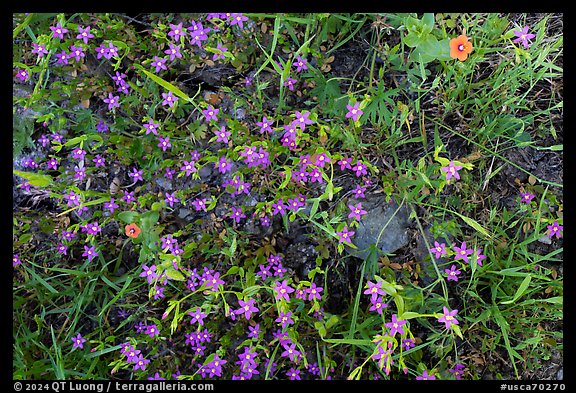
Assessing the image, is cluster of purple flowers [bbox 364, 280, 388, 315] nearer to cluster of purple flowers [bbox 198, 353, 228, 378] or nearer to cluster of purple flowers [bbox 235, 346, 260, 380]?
cluster of purple flowers [bbox 235, 346, 260, 380]

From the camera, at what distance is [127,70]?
348cm

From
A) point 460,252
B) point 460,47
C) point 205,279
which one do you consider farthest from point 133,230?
point 460,47

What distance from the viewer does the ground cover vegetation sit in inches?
132

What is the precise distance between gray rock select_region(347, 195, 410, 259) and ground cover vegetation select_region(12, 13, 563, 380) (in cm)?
1

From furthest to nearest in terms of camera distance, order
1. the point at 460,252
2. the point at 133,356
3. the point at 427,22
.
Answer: the point at 133,356
the point at 460,252
the point at 427,22

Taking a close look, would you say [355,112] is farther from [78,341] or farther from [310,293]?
[78,341]

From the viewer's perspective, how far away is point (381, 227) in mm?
3527

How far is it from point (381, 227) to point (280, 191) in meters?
0.85

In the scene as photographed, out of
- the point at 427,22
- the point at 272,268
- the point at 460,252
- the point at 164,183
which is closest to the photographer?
the point at 427,22

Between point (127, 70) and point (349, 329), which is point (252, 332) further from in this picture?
point (127, 70)

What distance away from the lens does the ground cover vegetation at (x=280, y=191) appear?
11.0 ft

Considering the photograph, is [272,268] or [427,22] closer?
[427,22]

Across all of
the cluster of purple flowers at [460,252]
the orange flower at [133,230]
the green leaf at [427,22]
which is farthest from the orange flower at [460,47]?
the orange flower at [133,230]

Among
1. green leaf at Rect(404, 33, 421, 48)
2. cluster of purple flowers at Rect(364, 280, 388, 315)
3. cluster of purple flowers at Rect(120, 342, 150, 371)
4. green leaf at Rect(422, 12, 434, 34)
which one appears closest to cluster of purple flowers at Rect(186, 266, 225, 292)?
cluster of purple flowers at Rect(120, 342, 150, 371)
